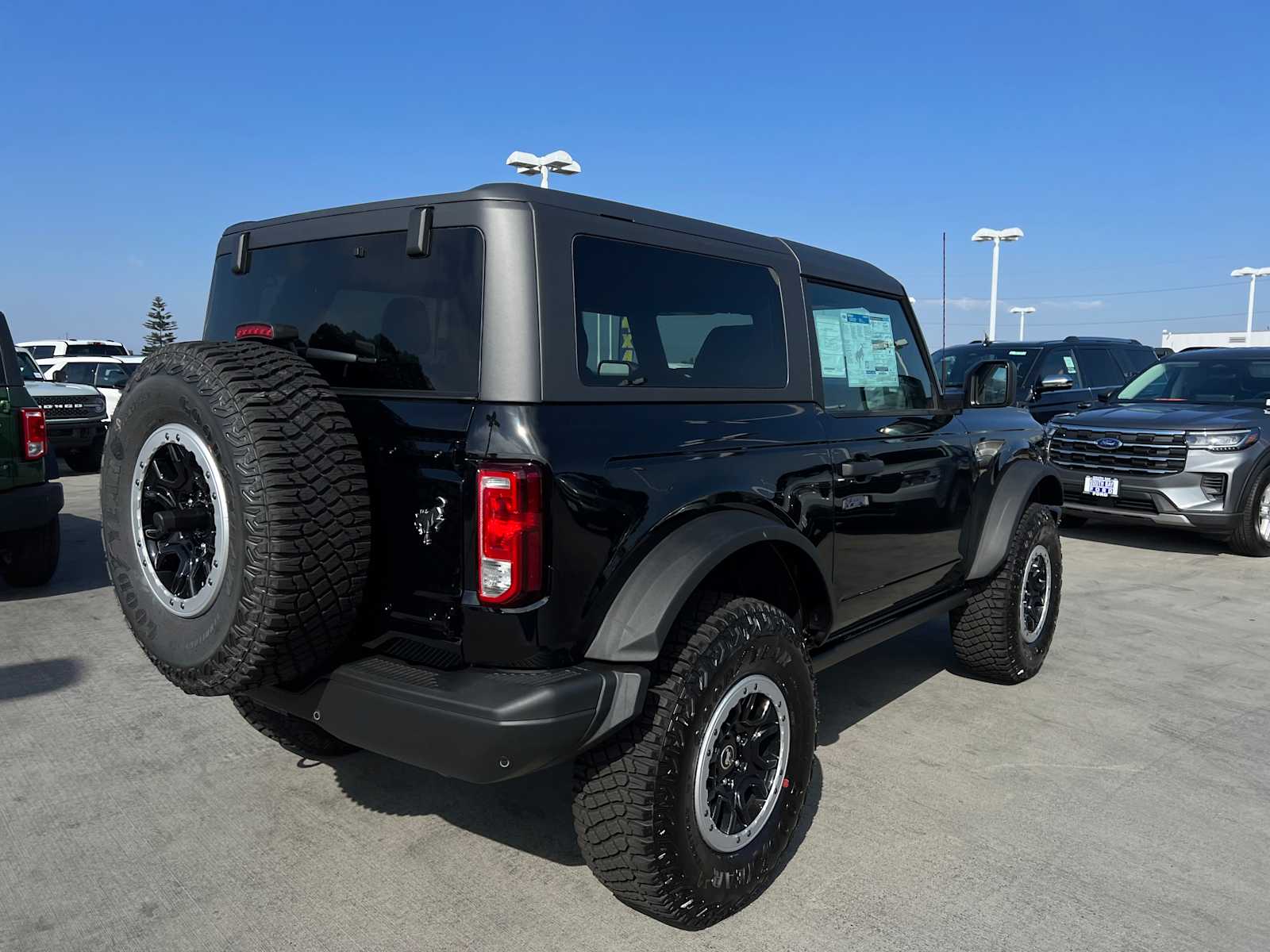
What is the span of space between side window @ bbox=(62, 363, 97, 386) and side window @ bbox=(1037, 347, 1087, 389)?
621 inches

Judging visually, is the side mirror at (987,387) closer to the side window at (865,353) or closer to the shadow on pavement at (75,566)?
the side window at (865,353)

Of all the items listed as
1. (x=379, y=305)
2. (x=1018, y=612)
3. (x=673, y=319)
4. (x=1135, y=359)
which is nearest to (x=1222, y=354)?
(x=1135, y=359)

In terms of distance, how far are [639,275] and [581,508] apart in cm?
84

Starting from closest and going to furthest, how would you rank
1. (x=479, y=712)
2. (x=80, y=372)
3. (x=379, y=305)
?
1. (x=479, y=712)
2. (x=379, y=305)
3. (x=80, y=372)

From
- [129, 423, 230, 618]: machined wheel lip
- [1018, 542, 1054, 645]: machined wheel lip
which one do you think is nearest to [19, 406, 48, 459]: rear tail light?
[129, 423, 230, 618]: machined wheel lip

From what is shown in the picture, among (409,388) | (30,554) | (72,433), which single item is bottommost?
(30,554)

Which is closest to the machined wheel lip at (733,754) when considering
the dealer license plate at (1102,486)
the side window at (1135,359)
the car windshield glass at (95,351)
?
the dealer license plate at (1102,486)

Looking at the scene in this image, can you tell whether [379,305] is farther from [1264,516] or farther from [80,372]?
[80,372]

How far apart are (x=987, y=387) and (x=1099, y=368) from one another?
873 centimetres

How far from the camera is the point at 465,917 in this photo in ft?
9.02

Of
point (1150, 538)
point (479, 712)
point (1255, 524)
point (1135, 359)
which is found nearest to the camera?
point (479, 712)

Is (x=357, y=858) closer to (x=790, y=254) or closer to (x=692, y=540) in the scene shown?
(x=692, y=540)

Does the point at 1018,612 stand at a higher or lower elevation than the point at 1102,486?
lower

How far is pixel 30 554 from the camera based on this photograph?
6.38 m
